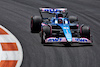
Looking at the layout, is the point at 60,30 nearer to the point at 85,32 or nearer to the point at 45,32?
the point at 45,32

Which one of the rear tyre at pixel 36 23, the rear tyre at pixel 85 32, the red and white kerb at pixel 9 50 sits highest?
the rear tyre at pixel 36 23

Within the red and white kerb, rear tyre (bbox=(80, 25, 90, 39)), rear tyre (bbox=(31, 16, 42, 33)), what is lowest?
the red and white kerb

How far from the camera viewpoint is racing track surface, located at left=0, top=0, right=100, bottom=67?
49.4 ft

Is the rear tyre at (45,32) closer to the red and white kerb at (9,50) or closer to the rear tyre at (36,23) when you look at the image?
the red and white kerb at (9,50)

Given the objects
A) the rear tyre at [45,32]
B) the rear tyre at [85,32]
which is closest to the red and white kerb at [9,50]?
the rear tyre at [45,32]

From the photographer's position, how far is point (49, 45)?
55.7 ft

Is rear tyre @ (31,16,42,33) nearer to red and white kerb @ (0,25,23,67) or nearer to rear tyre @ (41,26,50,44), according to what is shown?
red and white kerb @ (0,25,23,67)

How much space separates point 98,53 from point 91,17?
7.24 metres

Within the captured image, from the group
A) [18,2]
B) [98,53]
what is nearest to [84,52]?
[98,53]

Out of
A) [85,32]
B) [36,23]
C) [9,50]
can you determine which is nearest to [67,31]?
[85,32]

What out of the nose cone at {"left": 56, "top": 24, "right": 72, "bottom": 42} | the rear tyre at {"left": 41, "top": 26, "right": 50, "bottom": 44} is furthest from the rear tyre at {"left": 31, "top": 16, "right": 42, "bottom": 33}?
A: the rear tyre at {"left": 41, "top": 26, "right": 50, "bottom": 44}

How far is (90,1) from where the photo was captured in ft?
90.4

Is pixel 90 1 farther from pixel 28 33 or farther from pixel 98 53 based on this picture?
pixel 98 53

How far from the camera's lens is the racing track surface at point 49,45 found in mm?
15070
